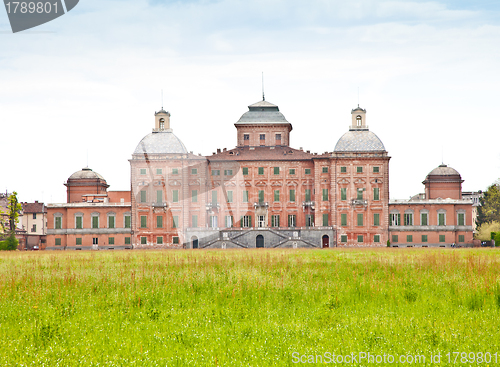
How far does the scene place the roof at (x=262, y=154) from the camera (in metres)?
60.3

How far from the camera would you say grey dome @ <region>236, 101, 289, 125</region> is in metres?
64.8

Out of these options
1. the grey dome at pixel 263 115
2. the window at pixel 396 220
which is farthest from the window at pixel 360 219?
the grey dome at pixel 263 115

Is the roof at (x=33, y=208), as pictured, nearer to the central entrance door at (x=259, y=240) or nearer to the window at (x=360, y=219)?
the central entrance door at (x=259, y=240)

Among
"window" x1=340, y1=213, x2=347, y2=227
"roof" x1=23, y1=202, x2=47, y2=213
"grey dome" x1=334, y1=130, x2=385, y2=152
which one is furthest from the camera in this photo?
"roof" x1=23, y1=202, x2=47, y2=213

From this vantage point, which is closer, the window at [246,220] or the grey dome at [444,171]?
the window at [246,220]

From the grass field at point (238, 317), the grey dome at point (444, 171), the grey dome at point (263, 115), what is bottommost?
the grass field at point (238, 317)

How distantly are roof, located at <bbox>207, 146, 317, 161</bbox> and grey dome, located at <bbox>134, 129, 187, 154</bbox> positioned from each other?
4430 mm

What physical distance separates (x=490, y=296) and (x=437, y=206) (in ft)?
171

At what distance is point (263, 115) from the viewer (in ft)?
215

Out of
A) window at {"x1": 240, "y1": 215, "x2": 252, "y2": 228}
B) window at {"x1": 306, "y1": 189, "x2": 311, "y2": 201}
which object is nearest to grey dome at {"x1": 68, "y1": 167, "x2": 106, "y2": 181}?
window at {"x1": 240, "y1": 215, "x2": 252, "y2": 228}

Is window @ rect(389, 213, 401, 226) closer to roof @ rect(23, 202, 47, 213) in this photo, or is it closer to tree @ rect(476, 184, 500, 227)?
tree @ rect(476, 184, 500, 227)

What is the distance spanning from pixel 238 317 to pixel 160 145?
5330 centimetres

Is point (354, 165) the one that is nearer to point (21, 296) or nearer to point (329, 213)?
point (329, 213)

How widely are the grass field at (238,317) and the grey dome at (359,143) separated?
45219 mm
